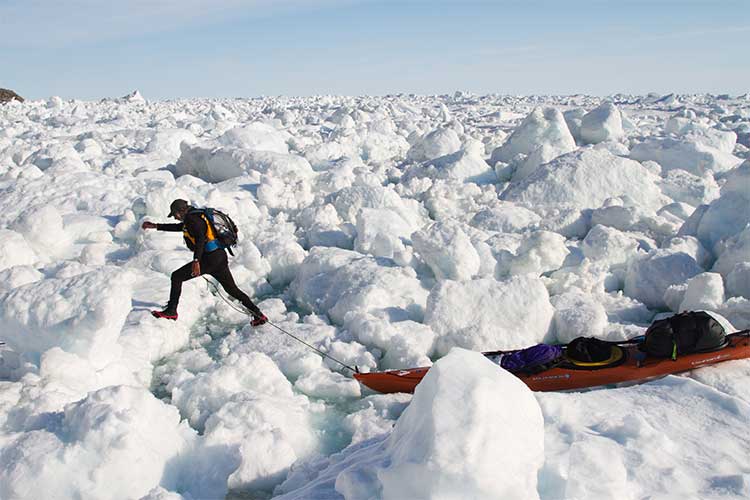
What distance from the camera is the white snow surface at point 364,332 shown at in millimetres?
2518

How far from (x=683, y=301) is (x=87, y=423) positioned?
4.97 metres

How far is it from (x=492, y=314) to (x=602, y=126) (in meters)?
11.0

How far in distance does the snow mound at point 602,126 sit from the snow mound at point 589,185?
5.16 meters

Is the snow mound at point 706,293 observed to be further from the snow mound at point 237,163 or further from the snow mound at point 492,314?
the snow mound at point 237,163

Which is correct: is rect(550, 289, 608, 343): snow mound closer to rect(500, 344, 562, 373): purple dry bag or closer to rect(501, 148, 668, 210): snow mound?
rect(500, 344, 562, 373): purple dry bag

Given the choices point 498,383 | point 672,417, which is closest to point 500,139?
point 672,417

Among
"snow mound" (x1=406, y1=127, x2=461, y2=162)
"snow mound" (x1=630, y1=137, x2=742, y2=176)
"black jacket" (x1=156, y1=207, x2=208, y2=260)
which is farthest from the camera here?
"snow mound" (x1=406, y1=127, x2=461, y2=162)

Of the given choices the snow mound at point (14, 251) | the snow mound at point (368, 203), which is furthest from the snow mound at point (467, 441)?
the snow mound at point (368, 203)

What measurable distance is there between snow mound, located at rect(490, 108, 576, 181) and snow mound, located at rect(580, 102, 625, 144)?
6.90 ft

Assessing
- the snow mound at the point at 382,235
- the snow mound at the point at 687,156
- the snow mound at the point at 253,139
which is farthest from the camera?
the snow mound at the point at 253,139

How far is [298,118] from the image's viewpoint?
2738 cm

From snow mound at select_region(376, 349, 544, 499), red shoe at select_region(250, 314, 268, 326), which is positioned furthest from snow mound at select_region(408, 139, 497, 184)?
snow mound at select_region(376, 349, 544, 499)

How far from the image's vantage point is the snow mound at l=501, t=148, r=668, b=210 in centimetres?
911

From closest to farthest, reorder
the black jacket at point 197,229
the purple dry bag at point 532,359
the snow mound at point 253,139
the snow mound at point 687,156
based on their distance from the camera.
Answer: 1. the purple dry bag at point 532,359
2. the black jacket at point 197,229
3. the snow mound at point 687,156
4. the snow mound at point 253,139
